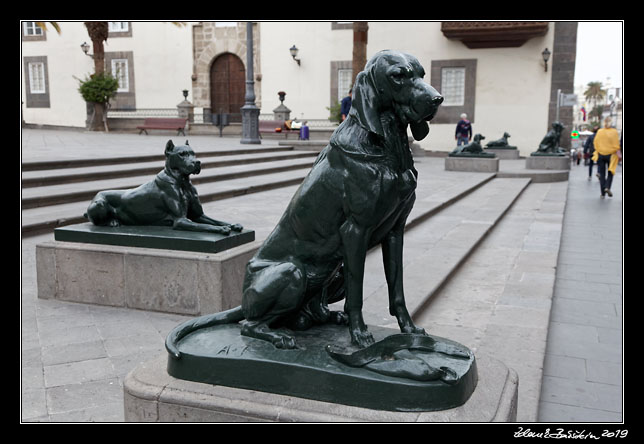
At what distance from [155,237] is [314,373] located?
2.61m

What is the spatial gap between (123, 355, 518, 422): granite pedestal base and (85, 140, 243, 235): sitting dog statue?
2.20 meters

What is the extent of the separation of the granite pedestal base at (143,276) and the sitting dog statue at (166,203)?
262 mm

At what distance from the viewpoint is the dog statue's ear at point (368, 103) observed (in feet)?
7.16

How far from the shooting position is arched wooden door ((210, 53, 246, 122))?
29141 millimetres

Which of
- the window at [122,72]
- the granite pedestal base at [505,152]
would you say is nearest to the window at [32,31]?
the window at [122,72]

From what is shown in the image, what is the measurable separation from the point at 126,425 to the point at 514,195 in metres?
11.5

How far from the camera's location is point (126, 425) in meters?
2.33

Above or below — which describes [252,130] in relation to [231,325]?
above

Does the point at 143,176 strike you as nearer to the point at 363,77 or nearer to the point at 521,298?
the point at 521,298


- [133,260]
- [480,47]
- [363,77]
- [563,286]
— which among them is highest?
[480,47]

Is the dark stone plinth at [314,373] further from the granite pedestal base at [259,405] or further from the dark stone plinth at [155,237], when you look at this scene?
the dark stone plinth at [155,237]

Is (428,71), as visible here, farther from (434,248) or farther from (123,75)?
(434,248)

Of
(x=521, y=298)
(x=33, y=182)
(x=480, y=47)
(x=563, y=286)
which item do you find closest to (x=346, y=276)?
(x=521, y=298)

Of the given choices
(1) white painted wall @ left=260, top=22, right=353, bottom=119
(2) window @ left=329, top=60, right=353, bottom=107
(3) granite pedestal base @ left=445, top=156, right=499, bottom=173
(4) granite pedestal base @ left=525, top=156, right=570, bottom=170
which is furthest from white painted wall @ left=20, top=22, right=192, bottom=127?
(4) granite pedestal base @ left=525, top=156, right=570, bottom=170
